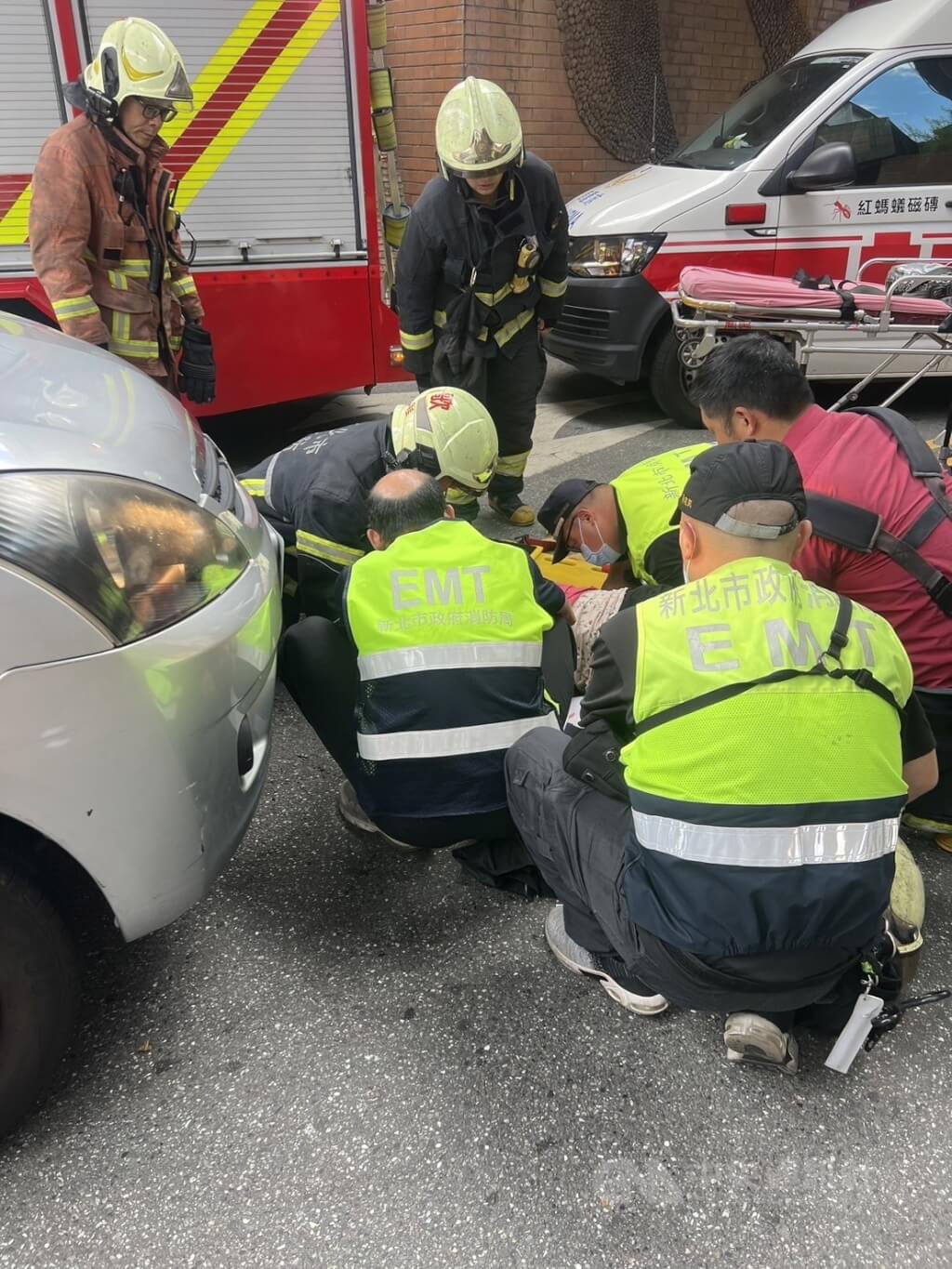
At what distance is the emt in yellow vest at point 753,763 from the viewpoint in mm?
1513

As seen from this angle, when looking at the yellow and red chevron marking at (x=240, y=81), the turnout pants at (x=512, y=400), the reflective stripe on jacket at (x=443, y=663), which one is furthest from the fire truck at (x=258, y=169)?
the reflective stripe on jacket at (x=443, y=663)

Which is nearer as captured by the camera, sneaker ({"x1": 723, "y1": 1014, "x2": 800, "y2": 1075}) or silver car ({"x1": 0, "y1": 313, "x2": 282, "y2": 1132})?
silver car ({"x1": 0, "y1": 313, "x2": 282, "y2": 1132})

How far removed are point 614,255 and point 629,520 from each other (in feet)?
10.6

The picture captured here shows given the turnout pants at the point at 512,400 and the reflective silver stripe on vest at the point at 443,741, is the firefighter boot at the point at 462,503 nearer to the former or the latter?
the reflective silver stripe on vest at the point at 443,741

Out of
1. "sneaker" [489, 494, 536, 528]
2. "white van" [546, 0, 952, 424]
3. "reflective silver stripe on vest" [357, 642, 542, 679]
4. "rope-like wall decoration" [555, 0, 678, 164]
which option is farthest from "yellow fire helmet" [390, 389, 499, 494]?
"rope-like wall decoration" [555, 0, 678, 164]

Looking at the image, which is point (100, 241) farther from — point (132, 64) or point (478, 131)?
point (478, 131)

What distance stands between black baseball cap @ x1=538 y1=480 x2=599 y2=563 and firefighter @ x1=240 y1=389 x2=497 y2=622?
307 millimetres

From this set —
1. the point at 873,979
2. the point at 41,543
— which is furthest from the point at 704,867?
the point at 41,543

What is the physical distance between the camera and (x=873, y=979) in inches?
71.5

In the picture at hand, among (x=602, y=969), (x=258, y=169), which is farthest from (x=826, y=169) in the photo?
(x=602, y=969)

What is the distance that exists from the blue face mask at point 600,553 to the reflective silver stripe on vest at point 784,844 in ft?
5.55

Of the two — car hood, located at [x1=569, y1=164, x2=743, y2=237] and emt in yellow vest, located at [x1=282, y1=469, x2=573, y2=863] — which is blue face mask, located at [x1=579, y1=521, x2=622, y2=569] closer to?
emt in yellow vest, located at [x1=282, y1=469, x2=573, y2=863]

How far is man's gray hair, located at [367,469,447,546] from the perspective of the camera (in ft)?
7.40

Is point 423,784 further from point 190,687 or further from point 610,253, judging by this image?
point 610,253
